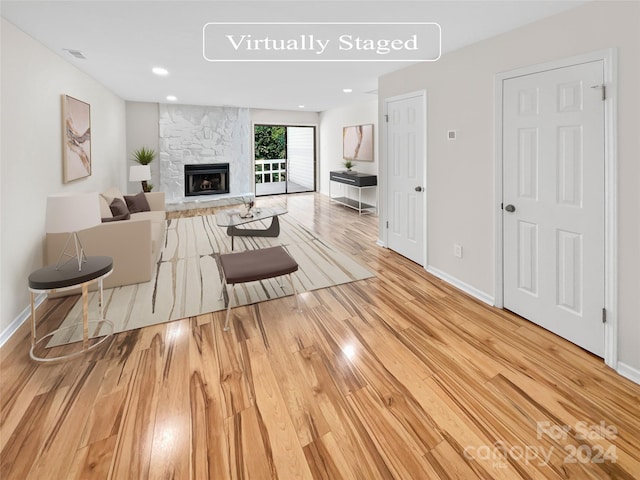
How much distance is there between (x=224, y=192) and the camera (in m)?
8.64

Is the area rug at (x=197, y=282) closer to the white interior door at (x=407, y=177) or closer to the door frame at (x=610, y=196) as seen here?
the white interior door at (x=407, y=177)

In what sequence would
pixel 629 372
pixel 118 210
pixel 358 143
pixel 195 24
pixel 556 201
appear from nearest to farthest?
pixel 629 372, pixel 556 201, pixel 195 24, pixel 118 210, pixel 358 143

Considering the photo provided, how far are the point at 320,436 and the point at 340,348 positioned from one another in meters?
0.80

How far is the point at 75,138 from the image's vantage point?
389cm

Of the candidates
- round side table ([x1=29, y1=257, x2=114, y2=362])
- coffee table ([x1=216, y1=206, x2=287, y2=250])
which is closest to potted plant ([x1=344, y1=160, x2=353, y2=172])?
→ coffee table ([x1=216, y1=206, x2=287, y2=250])

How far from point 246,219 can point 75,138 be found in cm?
216

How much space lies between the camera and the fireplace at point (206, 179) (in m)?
8.14

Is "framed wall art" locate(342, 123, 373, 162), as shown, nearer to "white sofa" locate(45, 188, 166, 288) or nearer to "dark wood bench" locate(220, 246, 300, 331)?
"dark wood bench" locate(220, 246, 300, 331)

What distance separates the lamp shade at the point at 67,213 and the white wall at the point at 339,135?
5.76 metres

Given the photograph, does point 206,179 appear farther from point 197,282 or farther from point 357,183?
point 197,282

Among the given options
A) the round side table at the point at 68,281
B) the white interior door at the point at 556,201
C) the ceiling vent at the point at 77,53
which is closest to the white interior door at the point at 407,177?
the white interior door at the point at 556,201

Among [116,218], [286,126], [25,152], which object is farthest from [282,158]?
[25,152]

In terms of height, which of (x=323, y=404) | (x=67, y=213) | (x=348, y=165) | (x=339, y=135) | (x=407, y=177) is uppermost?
(x=339, y=135)

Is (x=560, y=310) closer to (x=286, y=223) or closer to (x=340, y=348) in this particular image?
(x=340, y=348)
